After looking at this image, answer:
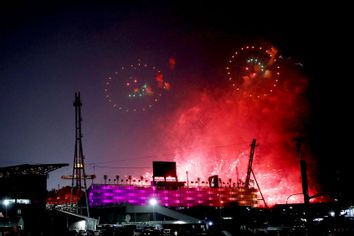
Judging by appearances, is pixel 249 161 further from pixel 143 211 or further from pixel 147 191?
pixel 143 211

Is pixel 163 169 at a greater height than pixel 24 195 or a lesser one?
greater

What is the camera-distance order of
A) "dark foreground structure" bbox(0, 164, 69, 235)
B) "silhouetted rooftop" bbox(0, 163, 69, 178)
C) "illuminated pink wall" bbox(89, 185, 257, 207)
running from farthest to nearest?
"illuminated pink wall" bbox(89, 185, 257, 207), "silhouetted rooftop" bbox(0, 163, 69, 178), "dark foreground structure" bbox(0, 164, 69, 235)

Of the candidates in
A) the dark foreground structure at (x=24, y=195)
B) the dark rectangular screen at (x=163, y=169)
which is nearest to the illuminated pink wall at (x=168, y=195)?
the dark rectangular screen at (x=163, y=169)

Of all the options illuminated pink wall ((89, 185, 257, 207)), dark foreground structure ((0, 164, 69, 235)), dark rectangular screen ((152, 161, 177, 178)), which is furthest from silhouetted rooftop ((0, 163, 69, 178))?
illuminated pink wall ((89, 185, 257, 207))

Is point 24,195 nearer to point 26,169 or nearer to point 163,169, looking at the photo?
point 26,169

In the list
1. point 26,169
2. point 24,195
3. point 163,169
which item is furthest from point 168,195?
point 26,169

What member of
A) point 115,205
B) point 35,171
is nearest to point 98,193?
point 115,205

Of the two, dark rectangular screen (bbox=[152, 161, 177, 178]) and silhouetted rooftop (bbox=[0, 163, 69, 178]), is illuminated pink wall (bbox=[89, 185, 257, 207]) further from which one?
silhouetted rooftop (bbox=[0, 163, 69, 178])

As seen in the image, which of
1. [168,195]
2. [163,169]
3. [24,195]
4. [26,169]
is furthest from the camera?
[168,195]

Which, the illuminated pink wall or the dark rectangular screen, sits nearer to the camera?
the dark rectangular screen
